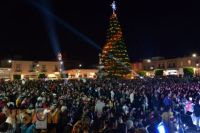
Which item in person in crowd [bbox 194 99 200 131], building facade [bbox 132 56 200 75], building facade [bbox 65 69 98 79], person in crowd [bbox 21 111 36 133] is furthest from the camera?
building facade [bbox 65 69 98 79]

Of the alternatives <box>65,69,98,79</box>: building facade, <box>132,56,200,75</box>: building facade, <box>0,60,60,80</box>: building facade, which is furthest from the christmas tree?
<box>65,69,98,79</box>: building facade

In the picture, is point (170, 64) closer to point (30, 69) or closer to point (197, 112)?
point (30, 69)

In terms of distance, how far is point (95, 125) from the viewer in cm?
1140

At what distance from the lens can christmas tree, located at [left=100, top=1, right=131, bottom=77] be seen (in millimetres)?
59469

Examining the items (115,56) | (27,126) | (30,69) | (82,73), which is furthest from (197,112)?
(82,73)

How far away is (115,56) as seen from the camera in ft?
199

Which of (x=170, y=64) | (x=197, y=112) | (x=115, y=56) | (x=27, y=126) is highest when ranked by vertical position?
(x=115, y=56)

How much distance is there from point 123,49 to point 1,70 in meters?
38.7

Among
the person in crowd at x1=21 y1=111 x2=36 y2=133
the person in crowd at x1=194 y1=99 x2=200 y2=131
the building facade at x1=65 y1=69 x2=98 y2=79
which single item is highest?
the building facade at x1=65 y1=69 x2=98 y2=79

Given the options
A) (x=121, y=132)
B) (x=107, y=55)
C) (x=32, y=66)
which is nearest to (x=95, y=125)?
(x=121, y=132)

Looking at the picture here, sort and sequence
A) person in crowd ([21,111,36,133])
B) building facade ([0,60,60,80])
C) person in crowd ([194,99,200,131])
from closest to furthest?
1. person in crowd ([21,111,36,133])
2. person in crowd ([194,99,200,131])
3. building facade ([0,60,60,80])

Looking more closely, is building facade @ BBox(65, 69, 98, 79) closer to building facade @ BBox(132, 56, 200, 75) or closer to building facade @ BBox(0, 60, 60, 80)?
building facade @ BBox(0, 60, 60, 80)

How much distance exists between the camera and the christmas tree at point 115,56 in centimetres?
5947

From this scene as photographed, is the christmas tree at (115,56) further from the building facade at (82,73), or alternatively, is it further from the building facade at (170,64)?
the building facade at (82,73)
